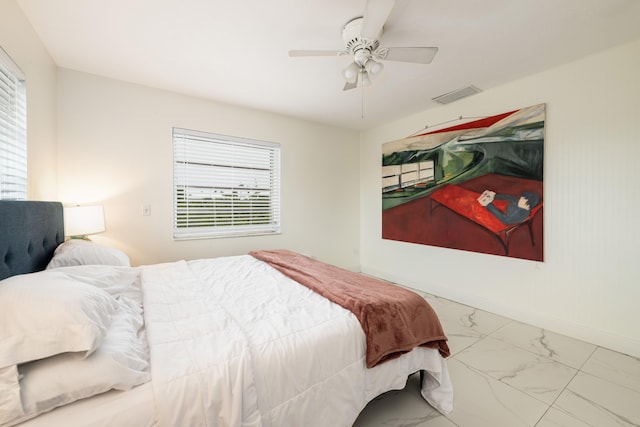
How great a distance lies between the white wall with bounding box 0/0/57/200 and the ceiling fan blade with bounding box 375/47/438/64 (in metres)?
2.36

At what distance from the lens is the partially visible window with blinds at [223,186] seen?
3.05 metres

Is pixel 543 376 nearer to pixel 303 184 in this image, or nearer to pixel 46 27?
pixel 303 184

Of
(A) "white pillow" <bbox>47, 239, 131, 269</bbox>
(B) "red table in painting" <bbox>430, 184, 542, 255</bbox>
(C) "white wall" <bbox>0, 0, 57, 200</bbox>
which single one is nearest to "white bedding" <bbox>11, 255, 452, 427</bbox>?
(A) "white pillow" <bbox>47, 239, 131, 269</bbox>

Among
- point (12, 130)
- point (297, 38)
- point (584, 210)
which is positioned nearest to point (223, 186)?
point (12, 130)

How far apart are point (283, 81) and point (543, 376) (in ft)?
10.8

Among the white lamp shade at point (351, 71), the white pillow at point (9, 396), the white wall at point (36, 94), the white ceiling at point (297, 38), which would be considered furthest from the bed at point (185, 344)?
the white lamp shade at point (351, 71)

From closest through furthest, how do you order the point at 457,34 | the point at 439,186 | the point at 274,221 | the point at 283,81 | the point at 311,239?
the point at 457,34
the point at 283,81
the point at 439,186
the point at 274,221
the point at 311,239

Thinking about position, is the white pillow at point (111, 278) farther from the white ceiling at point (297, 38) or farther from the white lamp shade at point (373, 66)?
the white lamp shade at point (373, 66)

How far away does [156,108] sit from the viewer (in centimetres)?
283

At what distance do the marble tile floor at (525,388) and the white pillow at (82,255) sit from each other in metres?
2.06

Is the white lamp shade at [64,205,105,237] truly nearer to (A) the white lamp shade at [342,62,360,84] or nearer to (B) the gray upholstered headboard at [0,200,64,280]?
(B) the gray upholstered headboard at [0,200,64,280]

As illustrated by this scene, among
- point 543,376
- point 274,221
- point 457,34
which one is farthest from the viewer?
point 274,221

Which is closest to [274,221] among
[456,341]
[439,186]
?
[439,186]

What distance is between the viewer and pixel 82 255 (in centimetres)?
180
